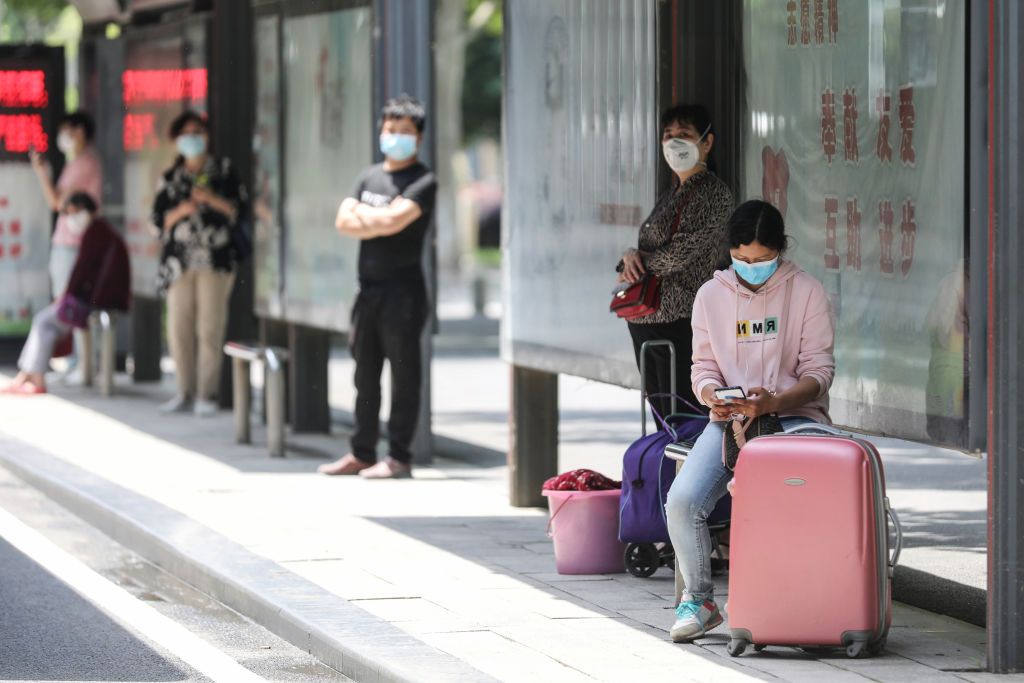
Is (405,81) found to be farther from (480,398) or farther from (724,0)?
(480,398)

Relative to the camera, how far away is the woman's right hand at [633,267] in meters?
8.25

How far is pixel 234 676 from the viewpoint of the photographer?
6.85m

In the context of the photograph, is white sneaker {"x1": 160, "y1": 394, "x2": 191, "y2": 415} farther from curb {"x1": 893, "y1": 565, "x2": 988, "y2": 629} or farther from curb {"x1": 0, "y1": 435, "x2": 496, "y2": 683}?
curb {"x1": 893, "y1": 565, "x2": 988, "y2": 629}

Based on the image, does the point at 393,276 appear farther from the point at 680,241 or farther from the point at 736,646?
the point at 736,646

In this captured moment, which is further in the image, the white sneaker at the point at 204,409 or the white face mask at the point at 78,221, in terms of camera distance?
the white face mask at the point at 78,221

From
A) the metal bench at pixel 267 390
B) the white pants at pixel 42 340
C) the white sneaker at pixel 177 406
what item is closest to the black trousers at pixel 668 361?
the metal bench at pixel 267 390

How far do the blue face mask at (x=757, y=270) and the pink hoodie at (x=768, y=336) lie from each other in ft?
0.13

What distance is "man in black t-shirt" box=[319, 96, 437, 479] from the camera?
1112cm

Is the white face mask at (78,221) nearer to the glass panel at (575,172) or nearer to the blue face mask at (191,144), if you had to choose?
the blue face mask at (191,144)

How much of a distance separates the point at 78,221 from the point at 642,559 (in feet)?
30.2

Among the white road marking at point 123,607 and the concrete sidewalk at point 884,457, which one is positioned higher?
the white road marking at point 123,607

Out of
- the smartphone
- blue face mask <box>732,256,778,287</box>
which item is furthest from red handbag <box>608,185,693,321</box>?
the smartphone

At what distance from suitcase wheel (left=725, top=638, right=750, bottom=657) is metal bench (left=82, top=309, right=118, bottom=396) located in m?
10.0

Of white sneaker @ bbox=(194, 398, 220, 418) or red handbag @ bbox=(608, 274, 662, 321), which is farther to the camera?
white sneaker @ bbox=(194, 398, 220, 418)
